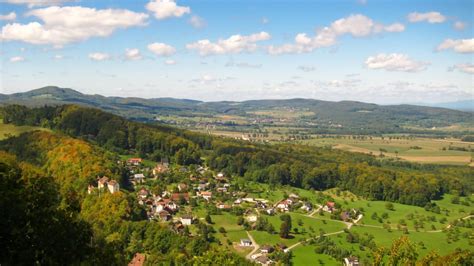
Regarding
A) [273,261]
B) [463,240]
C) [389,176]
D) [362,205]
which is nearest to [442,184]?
[389,176]

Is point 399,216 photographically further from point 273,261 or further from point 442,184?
point 273,261

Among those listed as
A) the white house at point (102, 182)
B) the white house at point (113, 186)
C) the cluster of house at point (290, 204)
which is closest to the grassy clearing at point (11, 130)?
the white house at point (102, 182)

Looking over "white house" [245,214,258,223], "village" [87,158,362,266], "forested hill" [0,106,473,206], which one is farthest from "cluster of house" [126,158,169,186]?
"white house" [245,214,258,223]

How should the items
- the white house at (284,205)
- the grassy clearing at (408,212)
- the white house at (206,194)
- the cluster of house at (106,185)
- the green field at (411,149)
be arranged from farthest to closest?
the green field at (411,149), the white house at (206,194), the white house at (284,205), the grassy clearing at (408,212), the cluster of house at (106,185)

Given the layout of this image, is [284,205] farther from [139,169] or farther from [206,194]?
[139,169]

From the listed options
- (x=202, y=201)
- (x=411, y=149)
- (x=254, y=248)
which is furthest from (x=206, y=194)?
(x=411, y=149)

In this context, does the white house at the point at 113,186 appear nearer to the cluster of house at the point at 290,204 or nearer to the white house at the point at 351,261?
the cluster of house at the point at 290,204
